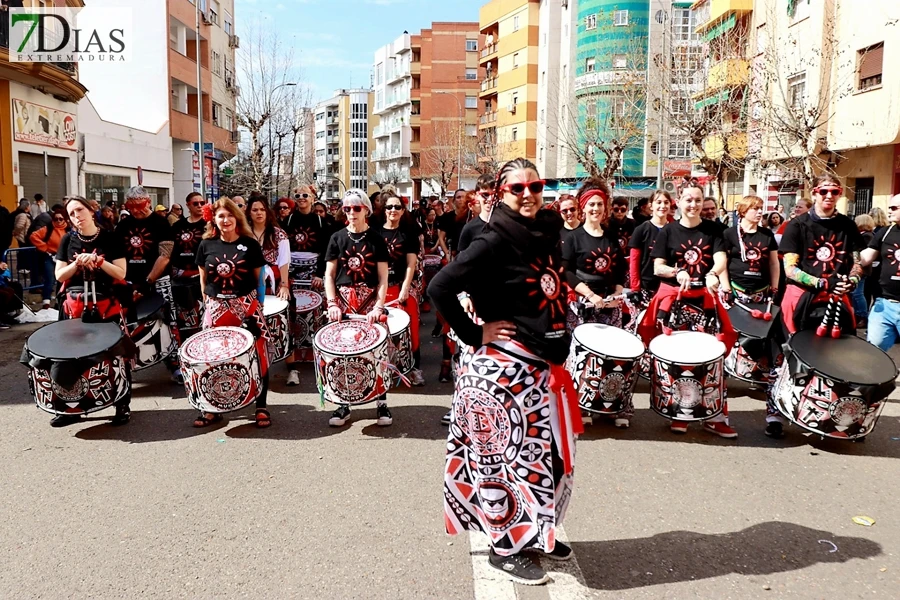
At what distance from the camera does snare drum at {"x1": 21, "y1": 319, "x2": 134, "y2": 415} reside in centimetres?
623

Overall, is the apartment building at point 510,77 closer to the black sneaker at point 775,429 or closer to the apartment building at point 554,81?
the apartment building at point 554,81

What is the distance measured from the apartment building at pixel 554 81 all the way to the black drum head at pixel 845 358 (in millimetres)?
47509

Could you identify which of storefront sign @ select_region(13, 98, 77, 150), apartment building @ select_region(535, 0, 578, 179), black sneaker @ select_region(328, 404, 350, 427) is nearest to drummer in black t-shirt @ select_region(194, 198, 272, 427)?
black sneaker @ select_region(328, 404, 350, 427)

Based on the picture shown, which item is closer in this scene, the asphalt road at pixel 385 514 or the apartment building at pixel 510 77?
the asphalt road at pixel 385 514

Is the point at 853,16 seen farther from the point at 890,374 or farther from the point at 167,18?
the point at 167,18

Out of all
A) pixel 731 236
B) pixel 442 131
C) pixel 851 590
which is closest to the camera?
pixel 851 590

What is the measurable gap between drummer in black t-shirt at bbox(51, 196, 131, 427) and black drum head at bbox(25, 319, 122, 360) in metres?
0.22

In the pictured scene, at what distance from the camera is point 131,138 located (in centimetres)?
3225

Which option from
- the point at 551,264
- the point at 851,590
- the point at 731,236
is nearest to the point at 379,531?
the point at 551,264

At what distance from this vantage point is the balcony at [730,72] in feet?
78.0

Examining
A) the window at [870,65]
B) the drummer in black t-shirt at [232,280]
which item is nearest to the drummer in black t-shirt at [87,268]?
the drummer in black t-shirt at [232,280]

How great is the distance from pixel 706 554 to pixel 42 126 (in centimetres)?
2369

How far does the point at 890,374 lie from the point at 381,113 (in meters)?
101

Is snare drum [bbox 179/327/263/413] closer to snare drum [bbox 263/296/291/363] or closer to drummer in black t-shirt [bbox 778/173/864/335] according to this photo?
snare drum [bbox 263/296/291/363]
